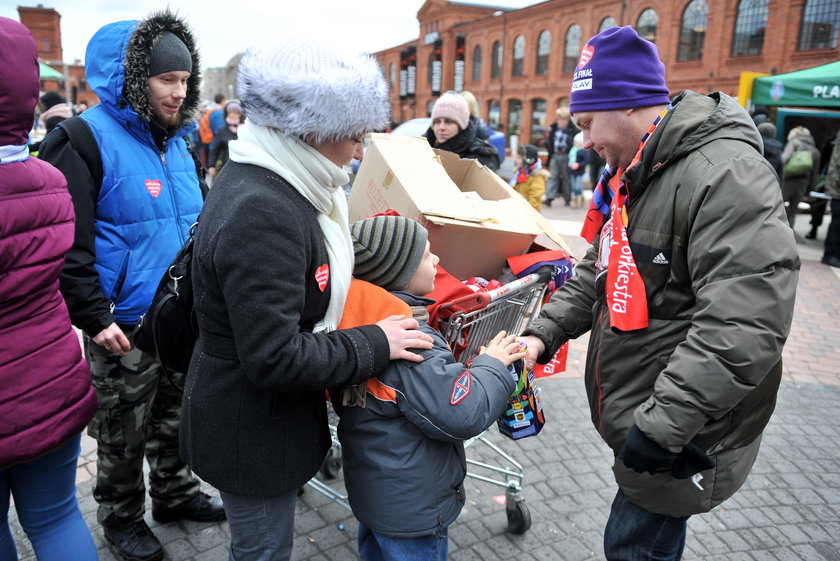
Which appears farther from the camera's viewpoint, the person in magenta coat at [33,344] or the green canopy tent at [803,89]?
the green canopy tent at [803,89]

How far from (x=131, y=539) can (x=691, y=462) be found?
7.91 ft

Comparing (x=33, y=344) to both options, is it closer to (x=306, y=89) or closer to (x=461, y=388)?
(x=306, y=89)

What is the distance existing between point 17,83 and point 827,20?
105 ft

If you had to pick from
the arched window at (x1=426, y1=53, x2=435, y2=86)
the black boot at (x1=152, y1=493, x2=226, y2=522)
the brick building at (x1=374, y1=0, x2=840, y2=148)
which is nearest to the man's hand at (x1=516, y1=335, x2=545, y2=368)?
Answer: the black boot at (x1=152, y1=493, x2=226, y2=522)

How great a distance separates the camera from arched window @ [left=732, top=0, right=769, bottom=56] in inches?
1125

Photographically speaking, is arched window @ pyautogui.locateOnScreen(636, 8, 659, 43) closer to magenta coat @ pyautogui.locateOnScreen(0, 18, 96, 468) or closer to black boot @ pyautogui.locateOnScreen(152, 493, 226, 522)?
black boot @ pyautogui.locateOnScreen(152, 493, 226, 522)

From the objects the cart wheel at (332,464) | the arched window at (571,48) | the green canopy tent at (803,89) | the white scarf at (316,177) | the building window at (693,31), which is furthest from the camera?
the arched window at (571,48)

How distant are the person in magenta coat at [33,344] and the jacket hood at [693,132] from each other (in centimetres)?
180

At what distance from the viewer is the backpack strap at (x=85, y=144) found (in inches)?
96.8

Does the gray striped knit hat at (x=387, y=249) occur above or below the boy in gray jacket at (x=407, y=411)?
above

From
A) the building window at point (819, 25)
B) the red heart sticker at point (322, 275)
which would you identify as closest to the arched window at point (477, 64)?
the building window at point (819, 25)

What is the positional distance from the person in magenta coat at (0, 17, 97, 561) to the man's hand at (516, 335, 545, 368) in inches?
61.8

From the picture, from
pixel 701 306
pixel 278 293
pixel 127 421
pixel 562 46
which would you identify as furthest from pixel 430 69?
pixel 278 293

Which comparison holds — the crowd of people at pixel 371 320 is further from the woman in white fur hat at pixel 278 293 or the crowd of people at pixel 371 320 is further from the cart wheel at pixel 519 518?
the cart wheel at pixel 519 518
